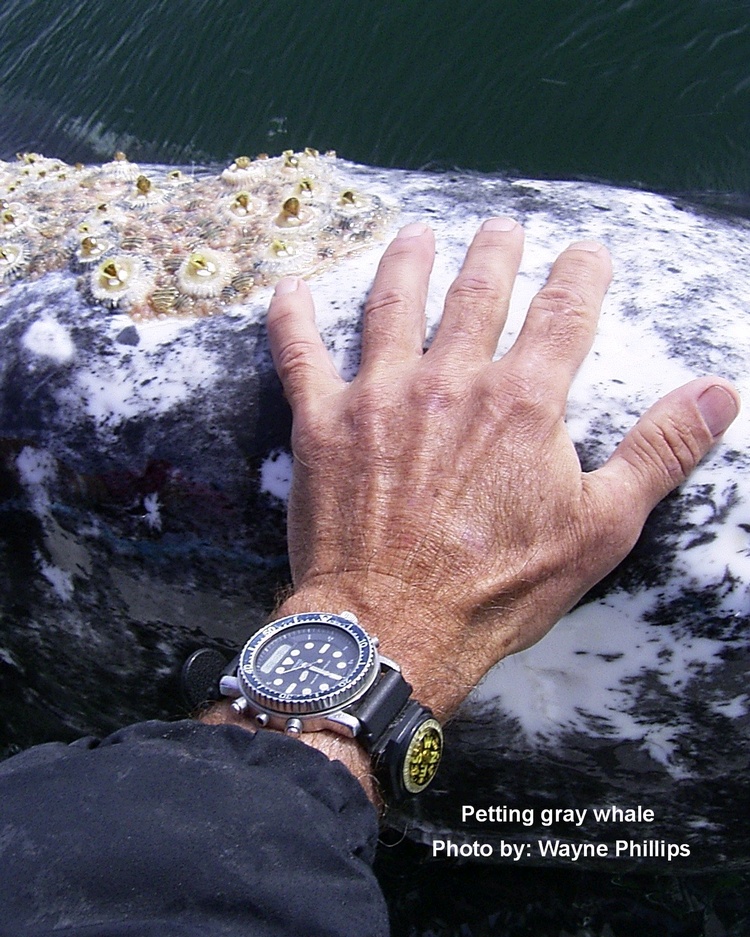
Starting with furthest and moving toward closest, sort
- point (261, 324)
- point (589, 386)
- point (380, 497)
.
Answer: point (261, 324) → point (589, 386) → point (380, 497)

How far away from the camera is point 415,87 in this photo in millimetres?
5617

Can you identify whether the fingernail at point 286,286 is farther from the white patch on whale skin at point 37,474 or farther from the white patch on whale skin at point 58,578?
the white patch on whale skin at point 58,578

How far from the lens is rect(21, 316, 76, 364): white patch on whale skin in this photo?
262 centimetres

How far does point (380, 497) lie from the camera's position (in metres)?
2.13

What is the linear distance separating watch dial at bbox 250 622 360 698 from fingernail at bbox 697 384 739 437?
33.9 inches

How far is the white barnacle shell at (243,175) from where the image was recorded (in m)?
3.04

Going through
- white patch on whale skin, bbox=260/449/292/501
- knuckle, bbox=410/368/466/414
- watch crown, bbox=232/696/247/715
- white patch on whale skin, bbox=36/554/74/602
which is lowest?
white patch on whale skin, bbox=36/554/74/602

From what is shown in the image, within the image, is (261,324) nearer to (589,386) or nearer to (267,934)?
(589,386)

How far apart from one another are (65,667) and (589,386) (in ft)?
5.21

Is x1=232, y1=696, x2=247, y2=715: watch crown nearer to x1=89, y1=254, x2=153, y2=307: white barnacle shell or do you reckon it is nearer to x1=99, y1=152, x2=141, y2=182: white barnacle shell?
x1=89, y1=254, x2=153, y2=307: white barnacle shell

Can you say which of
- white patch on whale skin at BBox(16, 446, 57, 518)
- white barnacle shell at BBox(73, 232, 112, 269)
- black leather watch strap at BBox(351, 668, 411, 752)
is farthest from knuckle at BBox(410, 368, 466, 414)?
white barnacle shell at BBox(73, 232, 112, 269)

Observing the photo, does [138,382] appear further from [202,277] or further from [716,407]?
[716,407]

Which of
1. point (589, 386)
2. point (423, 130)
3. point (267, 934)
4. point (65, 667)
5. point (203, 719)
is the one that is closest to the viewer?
point (267, 934)

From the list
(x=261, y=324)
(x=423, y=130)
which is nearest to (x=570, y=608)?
(x=261, y=324)
